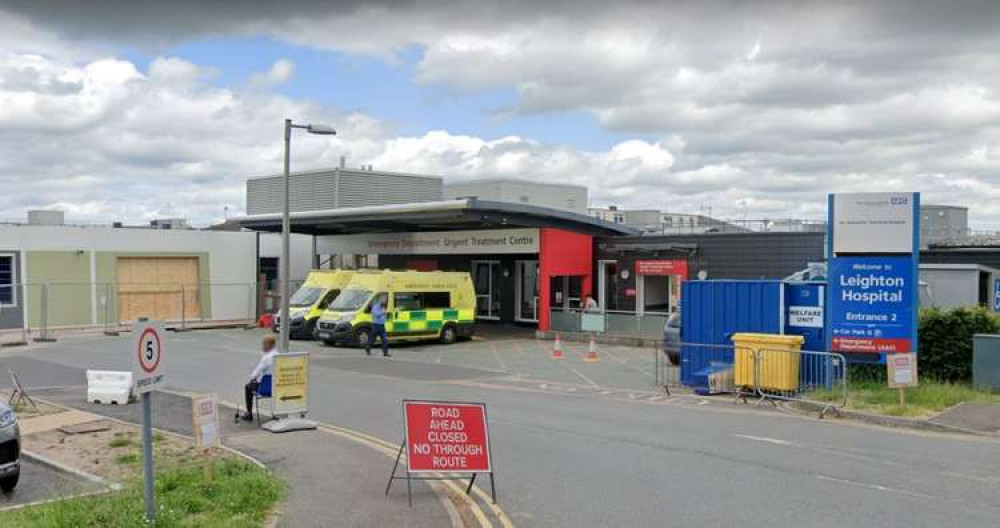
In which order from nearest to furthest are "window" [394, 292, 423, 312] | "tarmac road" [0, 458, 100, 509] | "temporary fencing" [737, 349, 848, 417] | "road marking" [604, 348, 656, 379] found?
"tarmac road" [0, 458, 100, 509], "temporary fencing" [737, 349, 848, 417], "road marking" [604, 348, 656, 379], "window" [394, 292, 423, 312]

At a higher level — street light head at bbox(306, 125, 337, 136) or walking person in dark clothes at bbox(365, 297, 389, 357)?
street light head at bbox(306, 125, 337, 136)

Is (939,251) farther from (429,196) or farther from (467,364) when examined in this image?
(429,196)

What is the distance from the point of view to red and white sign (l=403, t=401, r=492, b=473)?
8.71m

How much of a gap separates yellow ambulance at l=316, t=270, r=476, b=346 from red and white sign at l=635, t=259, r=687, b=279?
21.0 feet

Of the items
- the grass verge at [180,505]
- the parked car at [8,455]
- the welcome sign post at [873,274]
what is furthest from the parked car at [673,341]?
the parked car at [8,455]

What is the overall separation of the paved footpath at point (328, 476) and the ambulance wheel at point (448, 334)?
582 inches

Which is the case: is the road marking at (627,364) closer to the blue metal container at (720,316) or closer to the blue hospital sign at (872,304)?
the blue metal container at (720,316)

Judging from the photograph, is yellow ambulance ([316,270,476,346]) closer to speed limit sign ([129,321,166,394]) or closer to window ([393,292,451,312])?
window ([393,292,451,312])

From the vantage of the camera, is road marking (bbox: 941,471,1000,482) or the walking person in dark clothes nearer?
Result: road marking (bbox: 941,471,1000,482)

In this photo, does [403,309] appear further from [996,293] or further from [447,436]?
[447,436]

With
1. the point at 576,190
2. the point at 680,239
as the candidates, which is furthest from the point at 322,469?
the point at 576,190

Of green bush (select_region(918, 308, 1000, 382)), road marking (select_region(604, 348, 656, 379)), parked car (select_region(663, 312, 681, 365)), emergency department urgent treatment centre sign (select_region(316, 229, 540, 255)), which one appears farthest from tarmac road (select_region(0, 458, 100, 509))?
emergency department urgent treatment centre sign (select_region(316, 229, 540, 255))

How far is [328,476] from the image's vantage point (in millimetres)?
9789

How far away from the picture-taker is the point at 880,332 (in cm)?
1648
